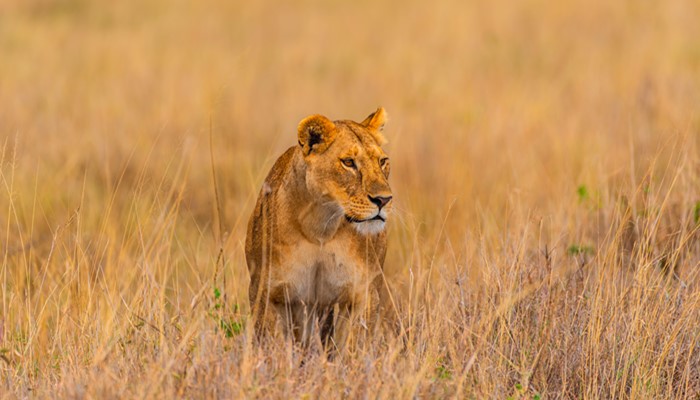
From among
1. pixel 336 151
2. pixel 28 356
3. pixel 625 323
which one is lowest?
pixel 28 356

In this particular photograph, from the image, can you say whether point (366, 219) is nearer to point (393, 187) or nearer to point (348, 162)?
point (348, 162)

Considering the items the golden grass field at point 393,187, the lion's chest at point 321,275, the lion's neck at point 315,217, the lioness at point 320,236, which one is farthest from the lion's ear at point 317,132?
the golden grass field at point 393,187

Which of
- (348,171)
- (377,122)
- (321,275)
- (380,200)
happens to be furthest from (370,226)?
(377,122)

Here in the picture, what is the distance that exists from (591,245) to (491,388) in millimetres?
2370

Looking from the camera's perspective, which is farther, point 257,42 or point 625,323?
point 257,42

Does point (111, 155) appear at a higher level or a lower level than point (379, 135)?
lower

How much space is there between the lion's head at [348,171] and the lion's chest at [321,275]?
0.23m

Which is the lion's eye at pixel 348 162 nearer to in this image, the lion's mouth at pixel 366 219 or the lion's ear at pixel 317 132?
the lion's ear at pixel 317 132

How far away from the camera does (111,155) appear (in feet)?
31.9

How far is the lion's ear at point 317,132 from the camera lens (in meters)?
5.04

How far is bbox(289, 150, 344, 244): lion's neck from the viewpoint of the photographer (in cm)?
512

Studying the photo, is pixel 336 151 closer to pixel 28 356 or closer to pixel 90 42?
pixel 28 356

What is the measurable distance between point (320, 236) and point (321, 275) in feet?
0.58

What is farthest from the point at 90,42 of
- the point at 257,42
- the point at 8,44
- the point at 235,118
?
the point at 235,118
